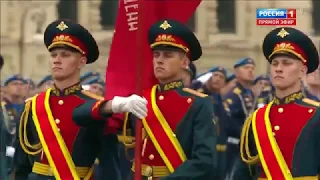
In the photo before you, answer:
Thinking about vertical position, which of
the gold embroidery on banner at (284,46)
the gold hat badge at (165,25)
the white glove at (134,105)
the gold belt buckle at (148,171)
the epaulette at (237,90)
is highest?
the gold hat badge at (165,25)

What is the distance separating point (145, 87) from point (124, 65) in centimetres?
41

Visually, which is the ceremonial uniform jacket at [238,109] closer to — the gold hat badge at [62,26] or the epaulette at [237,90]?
the epaulette at [237,90]

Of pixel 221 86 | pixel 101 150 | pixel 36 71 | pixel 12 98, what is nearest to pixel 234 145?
pixel 221 86

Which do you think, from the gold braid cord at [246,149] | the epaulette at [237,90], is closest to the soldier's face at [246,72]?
the epaulette at [237,90]

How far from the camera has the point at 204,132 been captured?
7.33 metres

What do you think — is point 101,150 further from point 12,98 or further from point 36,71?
point 36,71

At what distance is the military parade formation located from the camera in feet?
23.3

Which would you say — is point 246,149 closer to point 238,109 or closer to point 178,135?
point 178,135

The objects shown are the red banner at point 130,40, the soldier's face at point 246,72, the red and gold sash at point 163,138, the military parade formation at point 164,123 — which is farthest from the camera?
the soldier's face at point 246,72

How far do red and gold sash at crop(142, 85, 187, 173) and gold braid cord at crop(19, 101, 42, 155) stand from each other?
81cm

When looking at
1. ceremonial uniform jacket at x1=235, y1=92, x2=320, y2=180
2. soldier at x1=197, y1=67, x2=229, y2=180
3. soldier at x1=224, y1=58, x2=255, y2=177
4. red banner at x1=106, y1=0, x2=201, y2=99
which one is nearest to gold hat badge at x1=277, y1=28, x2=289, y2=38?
ceremonial uniform jacket at x1=235, y1=92, x2=320, y2=180

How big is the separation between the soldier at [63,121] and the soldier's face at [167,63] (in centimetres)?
48

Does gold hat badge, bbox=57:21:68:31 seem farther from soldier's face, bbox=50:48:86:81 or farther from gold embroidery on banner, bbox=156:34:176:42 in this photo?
gold embroidery on banner, bbox=156:34:176:42

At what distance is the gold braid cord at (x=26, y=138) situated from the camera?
299 inches
